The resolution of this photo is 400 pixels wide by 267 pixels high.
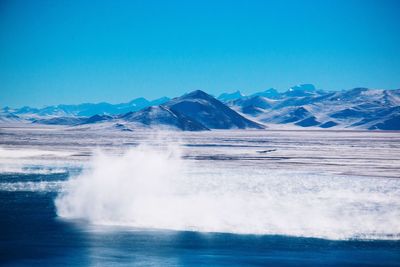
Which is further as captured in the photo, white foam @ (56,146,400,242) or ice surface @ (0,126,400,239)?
ice surface @ (0,126,400,239)

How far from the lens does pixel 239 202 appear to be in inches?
1443

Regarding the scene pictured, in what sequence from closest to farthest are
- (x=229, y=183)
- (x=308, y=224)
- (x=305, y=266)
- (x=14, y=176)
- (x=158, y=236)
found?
(x=305, y=266) → (x=158, y=236) → (x=308, y=224) → (x=229, y=183) → (x=14, y=176)

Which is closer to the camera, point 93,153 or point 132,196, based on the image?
point 132,196

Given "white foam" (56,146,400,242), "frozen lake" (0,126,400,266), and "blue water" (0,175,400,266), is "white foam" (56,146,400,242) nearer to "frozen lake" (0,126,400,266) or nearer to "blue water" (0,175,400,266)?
"frozen lake" (0,126,400,266)

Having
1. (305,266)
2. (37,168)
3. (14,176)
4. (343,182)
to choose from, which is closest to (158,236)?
(305,266)

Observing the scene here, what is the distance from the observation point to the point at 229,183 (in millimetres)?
46625

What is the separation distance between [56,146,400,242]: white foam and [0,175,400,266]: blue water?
161 cm

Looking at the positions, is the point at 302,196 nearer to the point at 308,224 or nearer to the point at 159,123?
the point at 308,224

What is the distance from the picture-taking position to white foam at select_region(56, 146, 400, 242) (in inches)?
1176

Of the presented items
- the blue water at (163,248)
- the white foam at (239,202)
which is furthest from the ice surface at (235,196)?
the blue water at (163,248)

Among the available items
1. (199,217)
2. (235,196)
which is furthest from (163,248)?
(235,196)

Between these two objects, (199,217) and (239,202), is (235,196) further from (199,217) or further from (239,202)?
(199,217)

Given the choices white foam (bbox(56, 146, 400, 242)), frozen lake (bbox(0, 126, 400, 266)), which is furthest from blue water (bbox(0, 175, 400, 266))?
white foam (bbox(56, 146, 400, 242))

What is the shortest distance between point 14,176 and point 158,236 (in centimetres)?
2843
